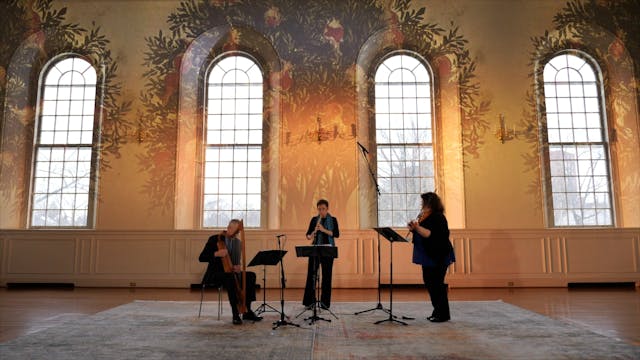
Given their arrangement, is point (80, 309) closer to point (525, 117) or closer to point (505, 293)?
point (505, 293)

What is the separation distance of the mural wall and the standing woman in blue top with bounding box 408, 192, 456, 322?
3.21m

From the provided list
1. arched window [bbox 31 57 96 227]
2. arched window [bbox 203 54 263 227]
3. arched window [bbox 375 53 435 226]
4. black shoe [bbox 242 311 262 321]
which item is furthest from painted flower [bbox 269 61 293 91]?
black shoe [bbox 242 311 262 321]

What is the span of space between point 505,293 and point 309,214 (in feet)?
10.7

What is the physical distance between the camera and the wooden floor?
176 inches

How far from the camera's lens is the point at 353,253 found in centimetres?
786

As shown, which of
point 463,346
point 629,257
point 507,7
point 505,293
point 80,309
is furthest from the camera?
point 507,7

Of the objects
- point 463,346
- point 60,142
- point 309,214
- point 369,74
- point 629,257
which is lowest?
point 463,346

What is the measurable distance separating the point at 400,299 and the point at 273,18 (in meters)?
5.34

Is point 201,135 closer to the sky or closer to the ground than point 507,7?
closer to the ground

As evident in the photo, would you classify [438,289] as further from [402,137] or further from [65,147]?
[65,147]

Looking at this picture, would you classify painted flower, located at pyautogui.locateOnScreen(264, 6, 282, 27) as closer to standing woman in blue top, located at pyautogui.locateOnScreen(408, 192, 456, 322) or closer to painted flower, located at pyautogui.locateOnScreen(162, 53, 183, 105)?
painted flower, located at pyautogui.locateOnScreen(162, 53, 183, 105)

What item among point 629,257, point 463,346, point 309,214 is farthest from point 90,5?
point 629,257

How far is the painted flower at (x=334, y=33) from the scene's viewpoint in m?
8.38

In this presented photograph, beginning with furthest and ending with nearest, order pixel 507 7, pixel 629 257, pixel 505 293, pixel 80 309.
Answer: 1. pixel 507 7
2. pixel 629 257
3. pixel 505 293
4. pixel 80 309
